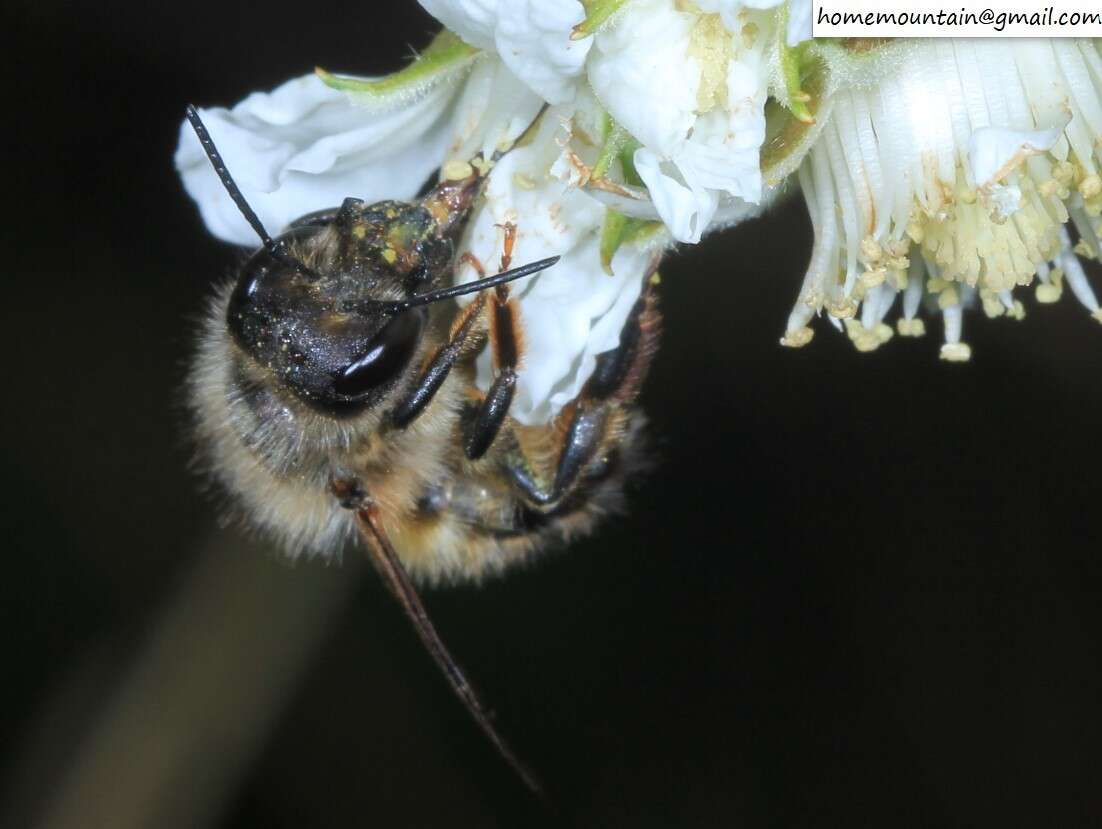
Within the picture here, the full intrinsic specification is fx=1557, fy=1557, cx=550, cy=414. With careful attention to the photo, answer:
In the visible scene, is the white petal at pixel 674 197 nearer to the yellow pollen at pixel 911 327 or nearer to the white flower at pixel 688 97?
the white flower at pixel 688 97

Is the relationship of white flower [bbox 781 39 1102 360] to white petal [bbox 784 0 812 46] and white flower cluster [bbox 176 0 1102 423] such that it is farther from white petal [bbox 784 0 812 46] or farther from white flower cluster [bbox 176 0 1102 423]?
white petal [bbox 784 0 812 46]

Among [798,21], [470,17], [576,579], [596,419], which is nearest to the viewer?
[798,21]

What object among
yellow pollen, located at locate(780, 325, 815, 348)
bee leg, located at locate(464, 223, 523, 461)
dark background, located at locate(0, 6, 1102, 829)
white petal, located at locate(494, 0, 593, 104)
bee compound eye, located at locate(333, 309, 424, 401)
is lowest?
dark background, located at locate(0, 6, 1102, 829)

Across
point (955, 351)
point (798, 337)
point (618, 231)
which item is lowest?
point (955, 351)

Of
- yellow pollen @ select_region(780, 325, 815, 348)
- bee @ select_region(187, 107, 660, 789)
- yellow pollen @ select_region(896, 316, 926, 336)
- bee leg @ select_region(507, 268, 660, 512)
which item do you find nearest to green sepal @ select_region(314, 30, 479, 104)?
bee @ select_region(187, 107, 660, 789)

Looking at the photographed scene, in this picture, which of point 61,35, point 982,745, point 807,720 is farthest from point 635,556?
point 61,35

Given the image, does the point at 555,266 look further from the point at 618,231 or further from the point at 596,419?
the point at 596,419

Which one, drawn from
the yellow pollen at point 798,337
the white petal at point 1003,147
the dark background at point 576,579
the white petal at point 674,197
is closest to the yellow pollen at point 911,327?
the yellow pollen at point 798,337

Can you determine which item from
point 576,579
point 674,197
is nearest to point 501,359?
point 674,197
